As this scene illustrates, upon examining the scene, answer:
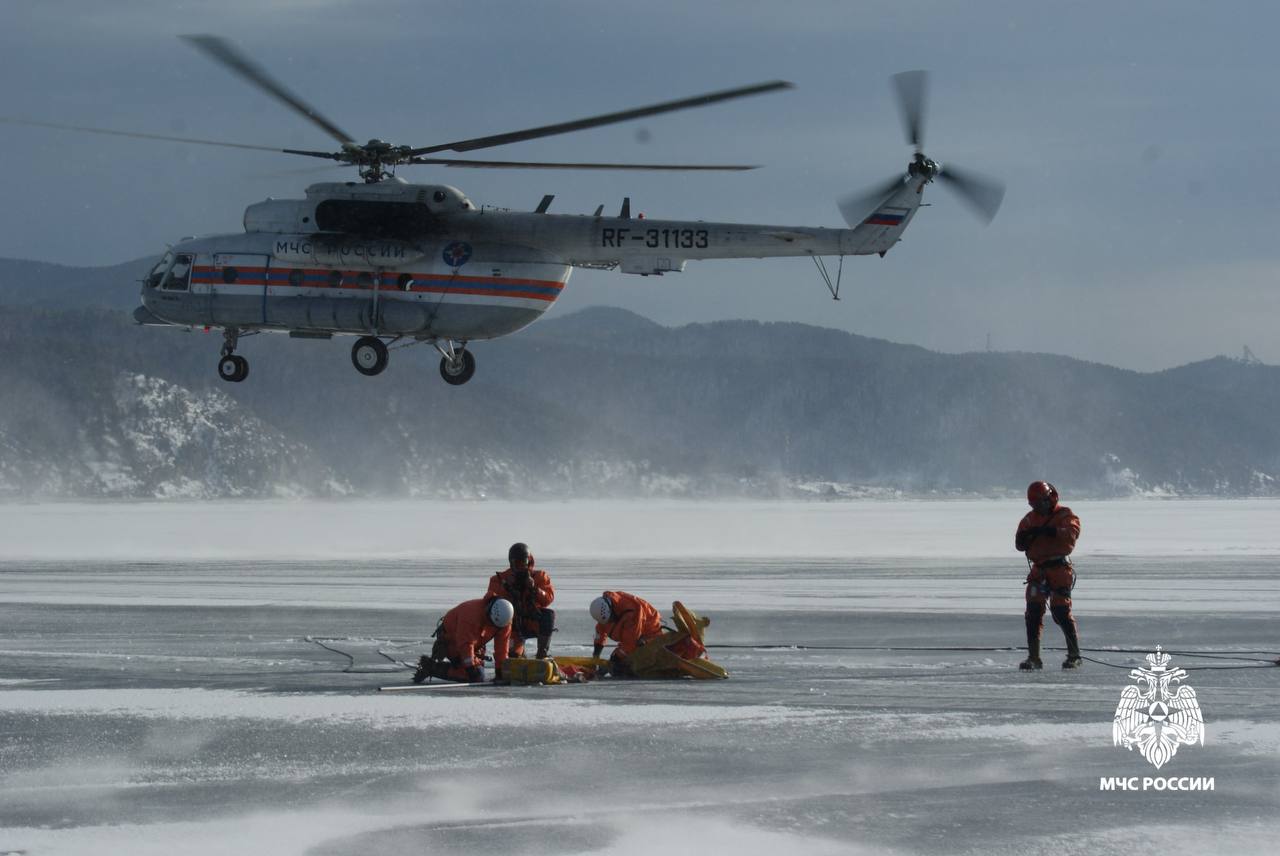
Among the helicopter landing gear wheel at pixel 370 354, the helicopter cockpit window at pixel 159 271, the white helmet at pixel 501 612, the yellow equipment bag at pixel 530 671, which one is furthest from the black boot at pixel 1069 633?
the helicopter cockpit window at pixel 159 271

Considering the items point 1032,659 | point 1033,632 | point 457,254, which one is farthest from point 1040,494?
point 457,254

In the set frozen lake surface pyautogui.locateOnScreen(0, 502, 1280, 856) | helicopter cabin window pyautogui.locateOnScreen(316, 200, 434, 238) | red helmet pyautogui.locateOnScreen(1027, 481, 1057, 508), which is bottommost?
frozen lake surface pyautogui.locateOnScreen(0, 502, 1280, 856)

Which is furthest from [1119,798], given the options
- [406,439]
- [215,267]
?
[406,439]

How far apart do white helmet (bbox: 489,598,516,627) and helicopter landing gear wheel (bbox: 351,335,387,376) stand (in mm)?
12027

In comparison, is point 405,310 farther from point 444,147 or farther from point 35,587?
point 35,587

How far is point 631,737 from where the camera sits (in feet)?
39.0

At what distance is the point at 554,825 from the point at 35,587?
2232cm

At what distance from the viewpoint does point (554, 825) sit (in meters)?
9.33

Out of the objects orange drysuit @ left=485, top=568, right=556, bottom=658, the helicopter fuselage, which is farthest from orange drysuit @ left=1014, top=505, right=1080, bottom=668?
the helicopter fuselage

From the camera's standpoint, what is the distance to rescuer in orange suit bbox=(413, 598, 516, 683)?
46.2ft

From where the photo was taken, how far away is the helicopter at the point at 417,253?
23.9m

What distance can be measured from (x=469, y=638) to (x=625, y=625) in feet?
5.38

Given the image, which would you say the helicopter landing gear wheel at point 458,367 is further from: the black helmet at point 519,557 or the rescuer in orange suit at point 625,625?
the black helmet at point 519,557

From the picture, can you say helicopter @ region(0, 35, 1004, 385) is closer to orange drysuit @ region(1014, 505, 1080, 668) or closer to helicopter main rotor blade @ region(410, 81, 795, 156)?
helicopter main rotor blade @ region(410, 81, 795, 156)
